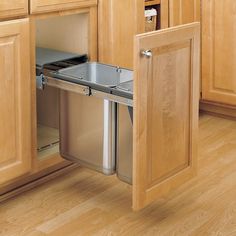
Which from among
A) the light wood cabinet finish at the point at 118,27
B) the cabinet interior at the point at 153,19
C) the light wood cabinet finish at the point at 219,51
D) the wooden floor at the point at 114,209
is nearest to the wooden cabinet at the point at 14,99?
the wooden floor at the point at 114,209

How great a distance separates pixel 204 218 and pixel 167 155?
0.31m

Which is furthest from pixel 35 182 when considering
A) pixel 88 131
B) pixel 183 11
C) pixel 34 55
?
pixel 183 11

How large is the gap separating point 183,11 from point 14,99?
50.6 inches

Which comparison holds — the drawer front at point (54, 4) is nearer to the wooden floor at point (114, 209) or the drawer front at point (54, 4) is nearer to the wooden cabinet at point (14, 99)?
the wooden cabinet at point (14, 99)

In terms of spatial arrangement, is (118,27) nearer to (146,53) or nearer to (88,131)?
(88,131)

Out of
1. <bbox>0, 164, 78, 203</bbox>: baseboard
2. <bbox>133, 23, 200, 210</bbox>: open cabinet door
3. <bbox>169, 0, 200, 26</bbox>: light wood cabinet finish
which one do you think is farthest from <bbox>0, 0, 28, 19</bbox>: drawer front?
<bbox>169, 0, 200, 26</bbox>: light wood cabinet finish

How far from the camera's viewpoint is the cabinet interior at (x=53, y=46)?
7.87 ft

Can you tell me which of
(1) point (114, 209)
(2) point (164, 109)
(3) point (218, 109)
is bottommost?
(1) point (114, 209)

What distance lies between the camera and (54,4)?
2137 millimetres

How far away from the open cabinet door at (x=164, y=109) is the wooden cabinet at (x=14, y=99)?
19.9 inches

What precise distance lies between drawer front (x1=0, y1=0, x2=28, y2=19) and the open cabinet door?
54 cm

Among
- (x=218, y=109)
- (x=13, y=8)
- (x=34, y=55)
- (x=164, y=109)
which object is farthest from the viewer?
(x=218, y=109)

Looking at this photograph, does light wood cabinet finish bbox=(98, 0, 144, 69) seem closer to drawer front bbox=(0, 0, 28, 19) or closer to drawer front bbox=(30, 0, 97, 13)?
drawer front bbox=(30, 0, 97, 13)

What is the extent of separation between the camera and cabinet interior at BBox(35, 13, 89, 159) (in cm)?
240
